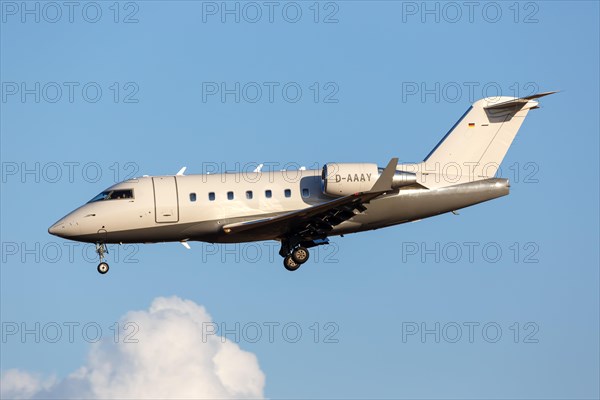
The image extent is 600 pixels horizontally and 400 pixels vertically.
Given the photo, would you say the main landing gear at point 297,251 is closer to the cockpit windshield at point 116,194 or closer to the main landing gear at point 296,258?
the main landing gear at point 296,258

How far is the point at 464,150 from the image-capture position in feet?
110

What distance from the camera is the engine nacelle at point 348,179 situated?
101 feet

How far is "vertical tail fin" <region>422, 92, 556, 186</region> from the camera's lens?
1312 inches

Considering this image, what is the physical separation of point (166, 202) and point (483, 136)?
11.3 metres

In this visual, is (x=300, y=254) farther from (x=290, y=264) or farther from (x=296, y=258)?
(x=290, y=264)

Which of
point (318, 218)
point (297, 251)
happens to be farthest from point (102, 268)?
point (318, 218)

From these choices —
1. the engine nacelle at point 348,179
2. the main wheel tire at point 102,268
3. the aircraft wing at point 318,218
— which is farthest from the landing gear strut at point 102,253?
the engine nacelle at point 348,179

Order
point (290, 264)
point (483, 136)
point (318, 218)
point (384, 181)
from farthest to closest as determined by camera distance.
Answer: point (483, 136) < point (290, 264) < point (318, 218) < point (384, 181)

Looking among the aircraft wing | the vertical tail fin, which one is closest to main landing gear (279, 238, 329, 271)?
the aircraft wing

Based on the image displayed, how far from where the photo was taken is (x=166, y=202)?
31.7m

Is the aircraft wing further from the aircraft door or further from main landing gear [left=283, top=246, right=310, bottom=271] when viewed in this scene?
the aircraft door

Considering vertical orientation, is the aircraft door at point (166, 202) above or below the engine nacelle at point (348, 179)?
below

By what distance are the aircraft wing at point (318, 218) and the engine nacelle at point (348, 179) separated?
2.10 feet

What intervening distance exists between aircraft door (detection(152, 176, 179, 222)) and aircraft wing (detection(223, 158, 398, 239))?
1830 mm
